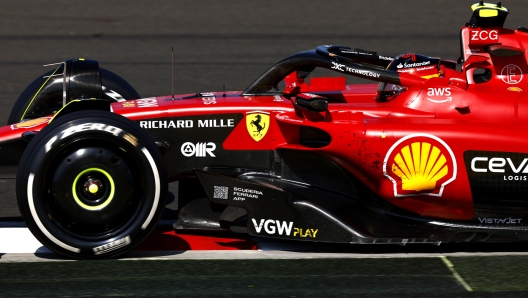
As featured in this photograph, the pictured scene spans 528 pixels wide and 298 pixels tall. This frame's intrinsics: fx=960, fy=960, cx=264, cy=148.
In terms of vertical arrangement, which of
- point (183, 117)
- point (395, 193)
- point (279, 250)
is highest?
point (183, 117)

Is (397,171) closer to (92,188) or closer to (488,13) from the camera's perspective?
(488,13)

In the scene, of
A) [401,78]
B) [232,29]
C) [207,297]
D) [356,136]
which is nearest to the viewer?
[207,297]

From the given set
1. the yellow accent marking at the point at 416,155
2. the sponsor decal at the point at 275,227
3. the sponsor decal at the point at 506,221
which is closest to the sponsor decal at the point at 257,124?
the sponsor decal at the point at 275,227

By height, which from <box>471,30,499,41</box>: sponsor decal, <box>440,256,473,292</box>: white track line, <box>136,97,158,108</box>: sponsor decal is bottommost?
<box>440,256,473,292</box>: white track line

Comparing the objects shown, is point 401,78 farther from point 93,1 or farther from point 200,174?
point 93,1

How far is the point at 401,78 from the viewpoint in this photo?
19.9 feet

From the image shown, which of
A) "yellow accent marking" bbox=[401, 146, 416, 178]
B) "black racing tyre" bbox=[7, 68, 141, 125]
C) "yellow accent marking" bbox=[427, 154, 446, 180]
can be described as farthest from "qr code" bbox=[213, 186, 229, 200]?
"black racing tyre" bbox=[7, 68, 141, 125]

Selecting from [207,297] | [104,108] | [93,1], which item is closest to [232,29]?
[93,1]

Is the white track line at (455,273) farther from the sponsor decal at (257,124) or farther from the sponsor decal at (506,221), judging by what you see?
the sponsor decal at (257,124)

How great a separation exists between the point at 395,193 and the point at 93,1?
11.0m

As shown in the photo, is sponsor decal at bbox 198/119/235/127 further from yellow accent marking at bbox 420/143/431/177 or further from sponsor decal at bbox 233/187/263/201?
yellow accent marking at bbox 420/143/431/177

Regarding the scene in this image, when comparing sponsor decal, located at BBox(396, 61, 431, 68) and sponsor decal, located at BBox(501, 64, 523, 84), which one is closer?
sponsor decal, located at BBox(501, 64, 523, 84)

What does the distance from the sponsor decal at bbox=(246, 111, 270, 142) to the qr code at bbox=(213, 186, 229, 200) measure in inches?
17.1

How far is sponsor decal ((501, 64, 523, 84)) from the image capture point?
6.21 meters
